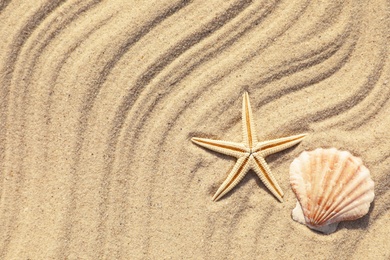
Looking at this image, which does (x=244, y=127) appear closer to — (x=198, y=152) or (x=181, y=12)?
(x=198, y=152)

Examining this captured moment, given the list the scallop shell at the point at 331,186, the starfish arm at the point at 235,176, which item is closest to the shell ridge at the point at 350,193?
the scallop shell at the point at 331,186

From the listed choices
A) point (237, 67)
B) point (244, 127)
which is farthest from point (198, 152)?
point (237, 67)

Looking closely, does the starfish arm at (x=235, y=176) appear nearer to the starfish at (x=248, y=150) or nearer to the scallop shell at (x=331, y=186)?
the starfish at (x=248, y=150)

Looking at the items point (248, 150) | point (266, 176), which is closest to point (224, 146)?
point (248, 150)

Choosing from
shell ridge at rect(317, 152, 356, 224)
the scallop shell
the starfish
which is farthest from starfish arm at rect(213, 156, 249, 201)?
shell ridge at rect(317, 152, 356, 224)

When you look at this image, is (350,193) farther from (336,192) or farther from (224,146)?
(224,146)

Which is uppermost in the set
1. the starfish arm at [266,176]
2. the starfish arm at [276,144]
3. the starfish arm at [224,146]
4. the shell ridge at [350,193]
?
the starfish arm at [224,146]
